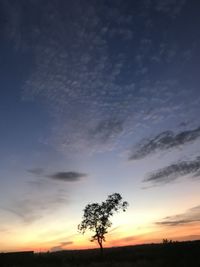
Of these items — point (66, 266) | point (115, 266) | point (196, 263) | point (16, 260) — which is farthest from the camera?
point (16, 260)

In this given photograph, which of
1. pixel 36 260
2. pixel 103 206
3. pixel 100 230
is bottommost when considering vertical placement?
pixel 36 260

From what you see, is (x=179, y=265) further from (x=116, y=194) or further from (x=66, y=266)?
(x=116, y=194)

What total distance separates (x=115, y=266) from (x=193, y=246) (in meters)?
18.6

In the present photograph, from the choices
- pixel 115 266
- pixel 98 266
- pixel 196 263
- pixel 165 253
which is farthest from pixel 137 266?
pixel 196 263

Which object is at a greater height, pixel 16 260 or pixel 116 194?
pixel 116 194

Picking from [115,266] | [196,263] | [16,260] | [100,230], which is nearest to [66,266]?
[115,266]

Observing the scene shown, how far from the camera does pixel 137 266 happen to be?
129 ft

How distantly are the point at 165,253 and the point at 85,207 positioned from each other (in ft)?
177

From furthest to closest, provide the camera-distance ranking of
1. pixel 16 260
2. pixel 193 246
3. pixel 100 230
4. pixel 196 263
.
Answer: pixel 100 230, pixel 16 260, pixel 193 246, pixel 196 263

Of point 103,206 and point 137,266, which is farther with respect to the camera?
point 103,206

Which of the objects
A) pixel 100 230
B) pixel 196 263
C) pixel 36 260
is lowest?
pixel 196 263

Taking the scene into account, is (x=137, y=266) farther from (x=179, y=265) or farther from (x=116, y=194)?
(x=116, y=194)

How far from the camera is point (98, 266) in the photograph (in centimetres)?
4519

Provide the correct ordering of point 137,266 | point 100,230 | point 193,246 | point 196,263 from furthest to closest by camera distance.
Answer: point 100,230, point 137,266, point 193,246, point 196,263
